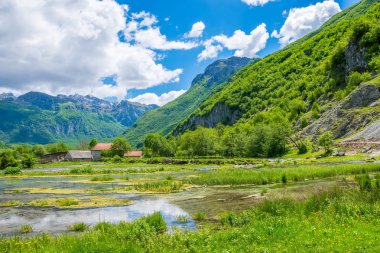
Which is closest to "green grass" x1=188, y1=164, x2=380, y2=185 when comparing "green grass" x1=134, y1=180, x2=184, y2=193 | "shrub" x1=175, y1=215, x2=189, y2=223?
"green grass" x1=134, y1=180, x2=184, y2=193

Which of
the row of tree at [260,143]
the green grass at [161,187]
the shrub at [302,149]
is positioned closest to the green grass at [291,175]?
the green grass at [161,187]

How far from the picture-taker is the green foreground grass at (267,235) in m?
16.5

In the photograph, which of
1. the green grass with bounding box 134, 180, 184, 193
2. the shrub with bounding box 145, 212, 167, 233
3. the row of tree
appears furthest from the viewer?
→ the row of tree

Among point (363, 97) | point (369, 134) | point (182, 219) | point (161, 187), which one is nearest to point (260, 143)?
point (363, 97)

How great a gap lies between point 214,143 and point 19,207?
147 meters

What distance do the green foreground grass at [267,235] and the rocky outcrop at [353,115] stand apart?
9331cm

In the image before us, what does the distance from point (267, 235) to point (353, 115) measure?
10967 centimetres

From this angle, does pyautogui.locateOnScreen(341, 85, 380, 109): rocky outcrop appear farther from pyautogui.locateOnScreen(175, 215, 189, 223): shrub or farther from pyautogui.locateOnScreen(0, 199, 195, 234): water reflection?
pyautogui.locateOnScreen(175, 215, 189, 223): shrub

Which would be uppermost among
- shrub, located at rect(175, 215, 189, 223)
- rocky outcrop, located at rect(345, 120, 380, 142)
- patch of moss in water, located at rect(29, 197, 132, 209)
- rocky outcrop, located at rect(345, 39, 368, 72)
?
rocky outcrop, located at rect(345, 39, 368, 72)

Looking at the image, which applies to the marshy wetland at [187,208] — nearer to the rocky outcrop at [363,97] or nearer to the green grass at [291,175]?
the green grass at [291,175]

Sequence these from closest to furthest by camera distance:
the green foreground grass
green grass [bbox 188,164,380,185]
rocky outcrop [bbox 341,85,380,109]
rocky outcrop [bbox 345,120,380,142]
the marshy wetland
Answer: the green foreground grass → the marshy wetland → green grass [bbox 188,164,380,185] → rocky outcrop [bbox 345,120,380,142] → rocky outcrop [bbox 341,85,380,109]

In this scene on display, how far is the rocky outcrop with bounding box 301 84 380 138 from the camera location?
109438 millimetres

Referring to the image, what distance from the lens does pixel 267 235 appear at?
19047 millimetres

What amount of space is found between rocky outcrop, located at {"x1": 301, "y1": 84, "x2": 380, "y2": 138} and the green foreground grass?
93.3 m
